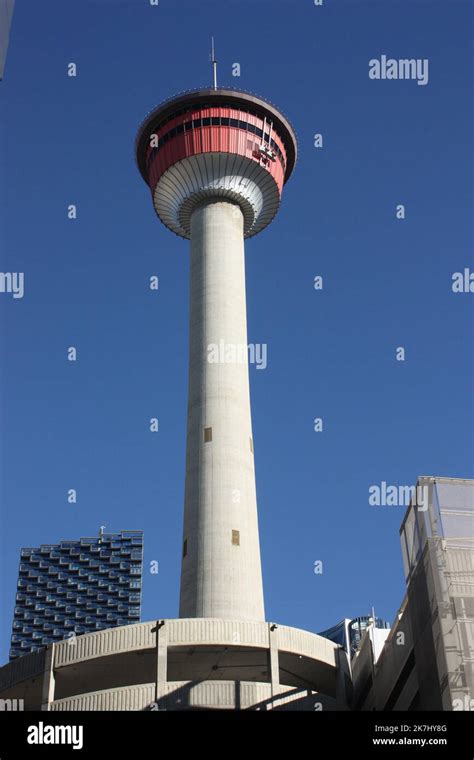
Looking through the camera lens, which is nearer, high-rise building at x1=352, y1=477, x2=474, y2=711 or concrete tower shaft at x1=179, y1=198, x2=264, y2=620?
high-rise building at x1=352, y1=477, x2=474, y2=711

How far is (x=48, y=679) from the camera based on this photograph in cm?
5250

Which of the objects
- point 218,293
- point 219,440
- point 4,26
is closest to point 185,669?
point 219,440

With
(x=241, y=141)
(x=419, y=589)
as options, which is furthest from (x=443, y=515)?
(x=241, y=141)

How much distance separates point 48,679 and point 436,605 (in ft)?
77.9

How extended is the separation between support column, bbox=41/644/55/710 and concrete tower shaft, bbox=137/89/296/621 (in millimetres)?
10151

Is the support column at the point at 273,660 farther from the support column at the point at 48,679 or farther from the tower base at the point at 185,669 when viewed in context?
the support column at the point at 48,679

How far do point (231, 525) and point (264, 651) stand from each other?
11101 millimetres

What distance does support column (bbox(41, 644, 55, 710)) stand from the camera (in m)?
51.6

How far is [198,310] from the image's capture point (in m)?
74.1

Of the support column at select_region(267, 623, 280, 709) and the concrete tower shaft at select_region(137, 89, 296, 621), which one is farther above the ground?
the concrete tower shaft at select_region(137, 89, 296, 621)

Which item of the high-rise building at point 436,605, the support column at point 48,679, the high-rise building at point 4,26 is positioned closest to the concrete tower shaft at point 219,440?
the support column at point 48,679

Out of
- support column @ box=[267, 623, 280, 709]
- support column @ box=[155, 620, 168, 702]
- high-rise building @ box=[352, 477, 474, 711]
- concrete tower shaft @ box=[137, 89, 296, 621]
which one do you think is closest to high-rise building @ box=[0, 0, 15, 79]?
high-rise building @ box=[352, 477, 474, 711]

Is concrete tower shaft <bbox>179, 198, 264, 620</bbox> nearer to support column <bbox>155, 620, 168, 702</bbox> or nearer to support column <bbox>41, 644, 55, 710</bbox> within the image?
support column <bbox>155, 620, 168, 702</bbox>

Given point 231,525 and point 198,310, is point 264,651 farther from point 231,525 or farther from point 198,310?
point 198,310
